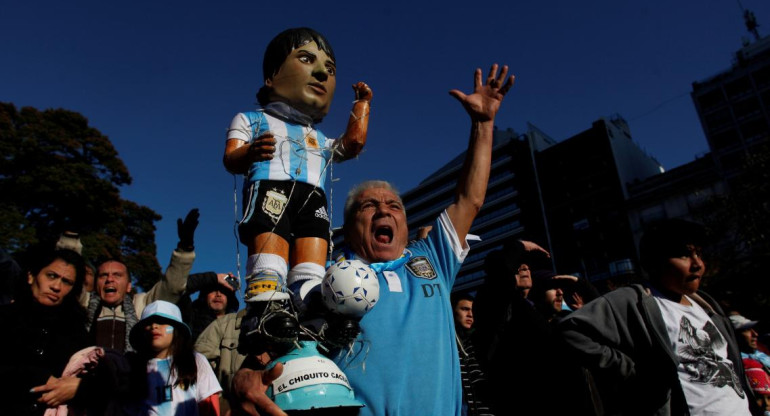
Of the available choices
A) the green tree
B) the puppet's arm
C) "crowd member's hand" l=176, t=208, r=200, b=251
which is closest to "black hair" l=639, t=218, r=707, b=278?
the puppet's arm

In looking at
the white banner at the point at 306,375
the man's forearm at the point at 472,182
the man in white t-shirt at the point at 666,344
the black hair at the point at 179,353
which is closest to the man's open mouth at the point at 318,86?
the man's forearm at the point at 472,182

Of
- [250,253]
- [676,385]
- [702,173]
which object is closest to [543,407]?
[676,385]

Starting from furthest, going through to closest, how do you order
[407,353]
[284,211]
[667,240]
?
[667,240]
[284,211]
[407,353]

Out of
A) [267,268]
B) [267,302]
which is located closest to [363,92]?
[267,268]

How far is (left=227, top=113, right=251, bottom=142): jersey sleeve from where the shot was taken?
9.00ft

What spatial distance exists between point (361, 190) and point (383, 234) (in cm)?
40

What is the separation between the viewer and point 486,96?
9.50ft

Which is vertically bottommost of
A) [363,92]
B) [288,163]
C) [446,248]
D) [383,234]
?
[446,248]

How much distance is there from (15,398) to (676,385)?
3.93m

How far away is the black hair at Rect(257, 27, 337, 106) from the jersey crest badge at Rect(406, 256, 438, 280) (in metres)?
1.42

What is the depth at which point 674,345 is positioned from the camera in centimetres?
304

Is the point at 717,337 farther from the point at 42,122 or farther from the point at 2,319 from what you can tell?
the point at 42,122

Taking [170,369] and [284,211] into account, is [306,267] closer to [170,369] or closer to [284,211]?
[284,211]

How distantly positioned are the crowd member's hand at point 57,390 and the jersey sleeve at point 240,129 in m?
2.00
